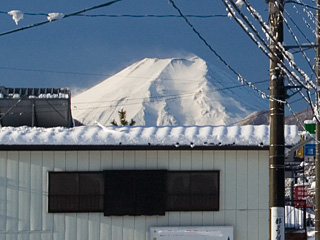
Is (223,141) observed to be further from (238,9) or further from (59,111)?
(238,9)

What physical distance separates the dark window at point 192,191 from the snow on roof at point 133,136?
3.21 ft

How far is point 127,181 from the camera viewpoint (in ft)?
83.4

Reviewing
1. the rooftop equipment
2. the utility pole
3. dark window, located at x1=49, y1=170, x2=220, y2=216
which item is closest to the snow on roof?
dark window, located at x1=49, y1=170, x2=220, y2=216

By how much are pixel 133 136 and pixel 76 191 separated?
2.26 meters

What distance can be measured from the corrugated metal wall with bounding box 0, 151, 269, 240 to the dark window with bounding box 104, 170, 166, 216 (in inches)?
8.5

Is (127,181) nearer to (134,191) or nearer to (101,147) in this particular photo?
(134,191)

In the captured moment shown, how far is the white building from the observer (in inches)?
990

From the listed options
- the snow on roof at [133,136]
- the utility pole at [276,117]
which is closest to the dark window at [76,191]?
the snow on roof at [133,136]

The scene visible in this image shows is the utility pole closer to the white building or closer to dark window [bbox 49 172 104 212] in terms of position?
the white building

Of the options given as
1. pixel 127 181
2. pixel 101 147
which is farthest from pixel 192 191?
pixel 101 147

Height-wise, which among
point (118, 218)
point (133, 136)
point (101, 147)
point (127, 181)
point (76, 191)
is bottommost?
point (118, 218)

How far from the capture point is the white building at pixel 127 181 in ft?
82.5

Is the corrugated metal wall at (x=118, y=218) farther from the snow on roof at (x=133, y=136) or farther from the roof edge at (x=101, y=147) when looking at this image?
the snow on roof at (x=133, y=136)

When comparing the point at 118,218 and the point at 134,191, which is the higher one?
the point at 134,191
